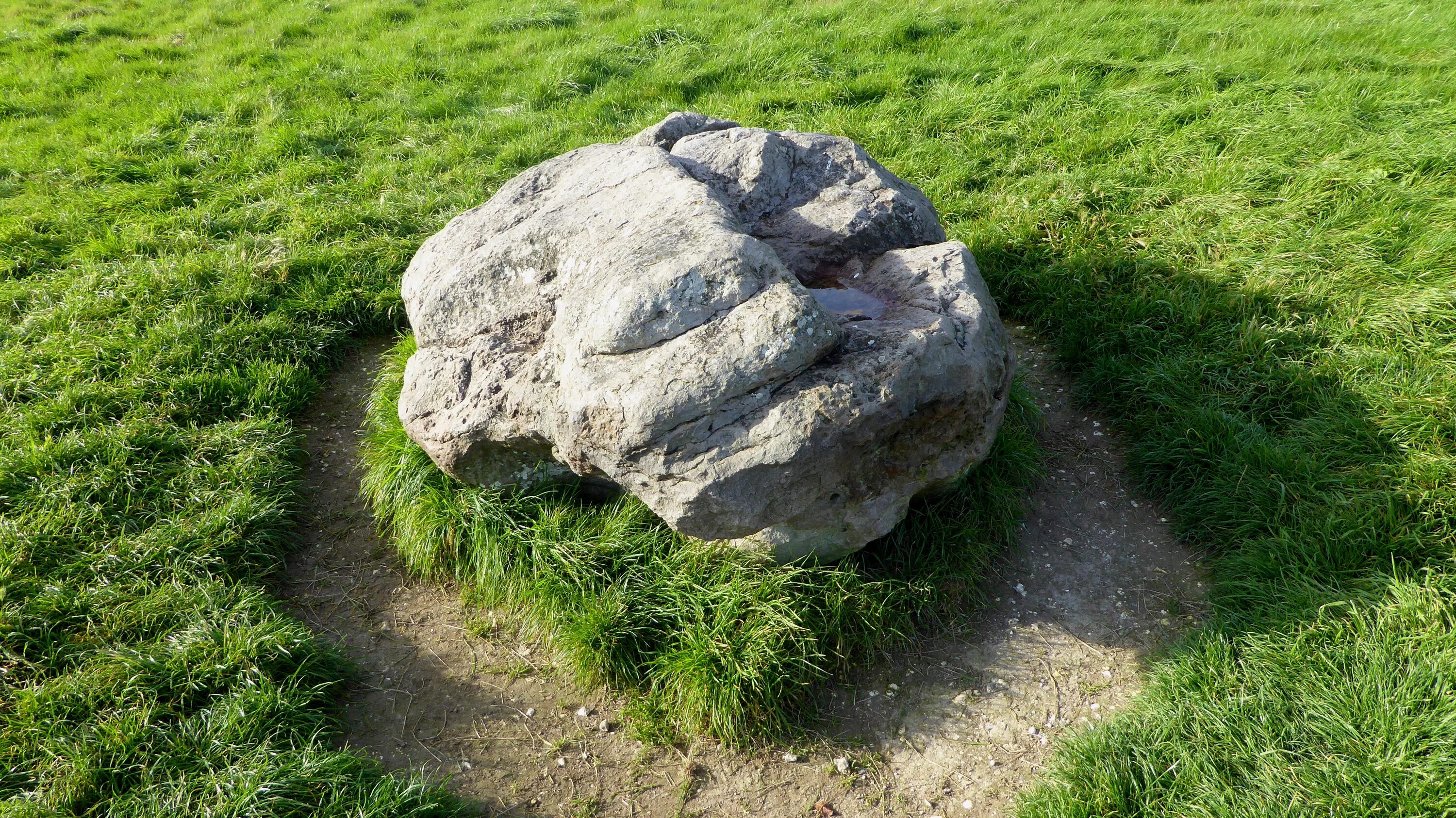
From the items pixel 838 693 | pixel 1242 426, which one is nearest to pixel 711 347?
pixel 838 693

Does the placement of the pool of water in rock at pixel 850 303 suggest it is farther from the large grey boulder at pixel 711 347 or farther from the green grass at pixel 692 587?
the green grass at pixel 692 587

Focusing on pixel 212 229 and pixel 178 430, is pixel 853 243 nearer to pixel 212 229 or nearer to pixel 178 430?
pixel 178 430

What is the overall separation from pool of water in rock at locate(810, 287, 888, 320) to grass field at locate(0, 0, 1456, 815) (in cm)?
132

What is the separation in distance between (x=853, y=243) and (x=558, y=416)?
2106 mm

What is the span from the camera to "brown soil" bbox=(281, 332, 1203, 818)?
12.2 ft

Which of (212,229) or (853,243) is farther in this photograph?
(212,229)

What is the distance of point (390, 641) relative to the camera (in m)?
4.37

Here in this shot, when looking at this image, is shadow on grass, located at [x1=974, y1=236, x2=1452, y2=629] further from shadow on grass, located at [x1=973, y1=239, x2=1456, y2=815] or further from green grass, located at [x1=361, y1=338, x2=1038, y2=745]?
green grass, located at [x1=361, y1=338, x2=1038, y2=745]

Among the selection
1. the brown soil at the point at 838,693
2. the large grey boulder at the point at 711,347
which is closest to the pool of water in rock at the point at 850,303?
the large grey boulder at the point at 711,347

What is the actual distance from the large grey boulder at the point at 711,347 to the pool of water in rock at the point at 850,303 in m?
0.02

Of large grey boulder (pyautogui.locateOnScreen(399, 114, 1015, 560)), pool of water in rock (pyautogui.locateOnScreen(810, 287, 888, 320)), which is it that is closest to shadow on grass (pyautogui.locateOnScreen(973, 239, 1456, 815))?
large grey boulder (pyautogui.locateOnScreen(399, 114, 1015, 560))

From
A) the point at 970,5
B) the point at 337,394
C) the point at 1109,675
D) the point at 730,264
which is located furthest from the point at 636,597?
the point at 970,5

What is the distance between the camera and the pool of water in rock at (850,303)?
4305mm

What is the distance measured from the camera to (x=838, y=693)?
4.06 meters
